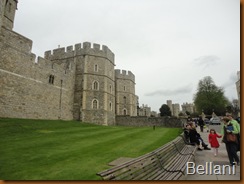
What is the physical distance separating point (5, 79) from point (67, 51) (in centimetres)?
1243

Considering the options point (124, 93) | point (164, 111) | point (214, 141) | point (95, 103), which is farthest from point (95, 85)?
point (164, 111)

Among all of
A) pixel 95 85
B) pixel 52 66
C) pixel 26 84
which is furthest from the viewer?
pixel 95 85

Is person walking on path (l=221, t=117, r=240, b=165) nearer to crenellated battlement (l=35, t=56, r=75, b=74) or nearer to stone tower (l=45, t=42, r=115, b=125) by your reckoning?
crenellated battlement (l=35, t=56, r=75, b=74)

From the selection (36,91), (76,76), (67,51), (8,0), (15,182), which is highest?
(8,0)

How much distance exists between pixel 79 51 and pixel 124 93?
517 inches

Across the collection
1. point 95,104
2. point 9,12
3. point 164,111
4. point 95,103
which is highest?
point 9,12

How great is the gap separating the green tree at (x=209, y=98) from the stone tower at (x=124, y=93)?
1545cm

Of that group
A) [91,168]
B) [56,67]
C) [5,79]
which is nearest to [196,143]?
[91,168]

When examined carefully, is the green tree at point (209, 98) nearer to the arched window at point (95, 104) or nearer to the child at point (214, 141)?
the arched window at point (95, 104)

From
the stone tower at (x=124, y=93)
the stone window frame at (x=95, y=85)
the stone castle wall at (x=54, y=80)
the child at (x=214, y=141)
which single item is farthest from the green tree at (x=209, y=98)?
the child at (x=214, y=141)

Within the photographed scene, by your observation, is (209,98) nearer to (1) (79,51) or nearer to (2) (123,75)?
(2) (123,75)

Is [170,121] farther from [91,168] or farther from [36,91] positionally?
[91,168]

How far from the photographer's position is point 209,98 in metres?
40.7

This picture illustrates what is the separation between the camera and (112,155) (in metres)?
6.30
